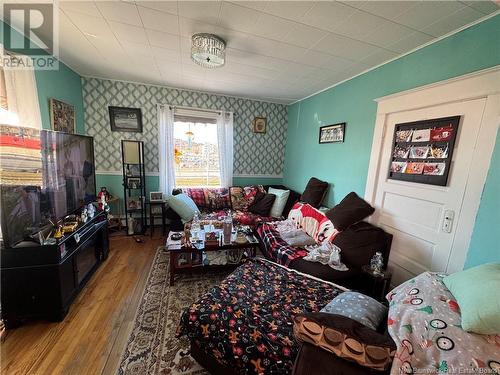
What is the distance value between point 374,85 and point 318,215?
1.67m

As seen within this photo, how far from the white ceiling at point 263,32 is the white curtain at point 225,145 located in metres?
1.10

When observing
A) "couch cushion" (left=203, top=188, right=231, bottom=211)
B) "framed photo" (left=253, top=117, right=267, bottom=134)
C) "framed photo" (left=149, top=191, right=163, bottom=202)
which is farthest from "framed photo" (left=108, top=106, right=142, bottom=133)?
"framed photo" (left=253, top=117, right=267, bottom=134)

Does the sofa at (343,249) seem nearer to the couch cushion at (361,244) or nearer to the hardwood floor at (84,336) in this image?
the couch cushion at (361,244)

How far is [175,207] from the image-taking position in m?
3.13

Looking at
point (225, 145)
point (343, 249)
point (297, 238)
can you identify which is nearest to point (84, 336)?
point (297, 238)

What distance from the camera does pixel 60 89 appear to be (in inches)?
105

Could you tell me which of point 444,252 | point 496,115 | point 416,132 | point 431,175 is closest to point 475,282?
point 444,252

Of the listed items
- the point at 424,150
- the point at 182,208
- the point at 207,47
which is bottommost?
the point at 182,208

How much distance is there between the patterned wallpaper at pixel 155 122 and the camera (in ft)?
11.0

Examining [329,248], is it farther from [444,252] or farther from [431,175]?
[431,175]

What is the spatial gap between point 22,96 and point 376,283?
3.65 meters

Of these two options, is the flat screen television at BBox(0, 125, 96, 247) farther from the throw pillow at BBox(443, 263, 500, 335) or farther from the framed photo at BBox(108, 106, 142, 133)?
the throw pillow at BBox(443, 263, 500, 335)

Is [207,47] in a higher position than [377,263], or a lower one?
higher

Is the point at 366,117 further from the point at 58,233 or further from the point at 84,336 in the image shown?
the point at 84,336
